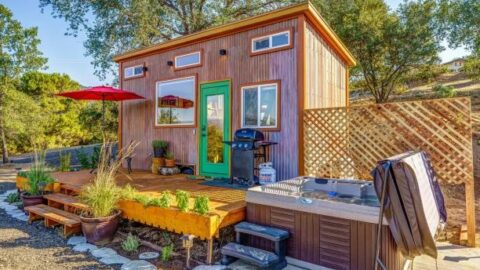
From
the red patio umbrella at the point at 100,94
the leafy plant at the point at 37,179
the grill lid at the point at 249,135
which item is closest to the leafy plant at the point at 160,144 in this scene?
the red patio umbrella at the point at 100,94

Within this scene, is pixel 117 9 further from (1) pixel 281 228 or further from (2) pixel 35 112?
(1) pixel 281 228

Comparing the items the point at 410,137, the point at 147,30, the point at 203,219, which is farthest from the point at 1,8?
the point at 410,137

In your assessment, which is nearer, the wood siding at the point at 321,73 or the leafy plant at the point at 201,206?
the leafy plant at the point at 201,206

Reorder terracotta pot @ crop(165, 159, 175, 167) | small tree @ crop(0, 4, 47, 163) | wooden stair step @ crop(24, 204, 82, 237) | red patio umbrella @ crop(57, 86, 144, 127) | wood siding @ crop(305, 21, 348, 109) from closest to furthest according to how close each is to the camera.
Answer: wooden stair step @ crop(24, 204, 82, 237) < wood siding @ crop(305, 21, 348, 109) < red patio umbrella @ crop(57, 86, 144, 127) < terracotta pot @ crop(165, 159, 175, 167) < small tree @ crop(0, 4, 47, 163)

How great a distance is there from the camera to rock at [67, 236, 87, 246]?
416 centimetres

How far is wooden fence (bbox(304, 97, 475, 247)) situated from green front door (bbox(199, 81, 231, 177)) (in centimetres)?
183

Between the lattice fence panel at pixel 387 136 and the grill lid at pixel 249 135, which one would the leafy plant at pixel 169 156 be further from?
the lattice fence panel at pixel 387 136

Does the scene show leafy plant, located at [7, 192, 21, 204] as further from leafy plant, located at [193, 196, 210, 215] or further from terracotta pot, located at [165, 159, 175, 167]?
leafy plant, located at [193, 196, 210, 215]

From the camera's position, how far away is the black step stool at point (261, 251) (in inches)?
125

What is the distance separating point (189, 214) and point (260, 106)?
2958mm

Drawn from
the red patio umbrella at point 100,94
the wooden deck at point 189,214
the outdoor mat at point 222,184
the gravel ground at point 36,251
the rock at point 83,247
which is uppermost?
the red patio umbrella at point 100,94

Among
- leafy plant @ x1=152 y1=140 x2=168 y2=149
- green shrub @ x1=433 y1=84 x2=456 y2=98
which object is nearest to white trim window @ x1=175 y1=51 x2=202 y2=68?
leafy plant @ x1=152 y1=140 x2=168 y2=149

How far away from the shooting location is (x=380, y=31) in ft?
40.3

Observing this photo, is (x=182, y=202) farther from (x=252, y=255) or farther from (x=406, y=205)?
(x=406, y=205)
